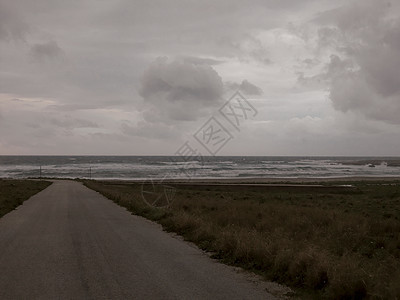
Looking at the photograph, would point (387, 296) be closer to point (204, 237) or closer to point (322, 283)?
point (322, 283)

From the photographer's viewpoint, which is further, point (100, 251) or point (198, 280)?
point (100, 251)

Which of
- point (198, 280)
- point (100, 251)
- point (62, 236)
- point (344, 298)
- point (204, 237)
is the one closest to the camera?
point (344, 298)

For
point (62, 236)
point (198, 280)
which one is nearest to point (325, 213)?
point (62, 236)

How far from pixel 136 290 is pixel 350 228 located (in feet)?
38.6

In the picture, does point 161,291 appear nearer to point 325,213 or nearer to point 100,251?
point 100,251

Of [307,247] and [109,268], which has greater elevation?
[307,247]

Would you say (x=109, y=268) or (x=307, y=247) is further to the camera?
(x=307, y=247)

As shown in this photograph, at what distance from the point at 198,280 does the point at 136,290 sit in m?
1.30

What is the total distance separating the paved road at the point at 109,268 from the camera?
6988 millimetres

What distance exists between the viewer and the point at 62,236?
13.5 metres

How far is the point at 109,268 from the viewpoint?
8.78 m

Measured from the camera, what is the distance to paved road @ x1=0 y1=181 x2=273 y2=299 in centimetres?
699

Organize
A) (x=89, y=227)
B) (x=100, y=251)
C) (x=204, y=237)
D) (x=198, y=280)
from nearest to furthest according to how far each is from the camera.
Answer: (x=198, y=280) < (x=100, y=251) < (x=204, y=237) < (x=89, y=227)

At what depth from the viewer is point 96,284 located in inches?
293
